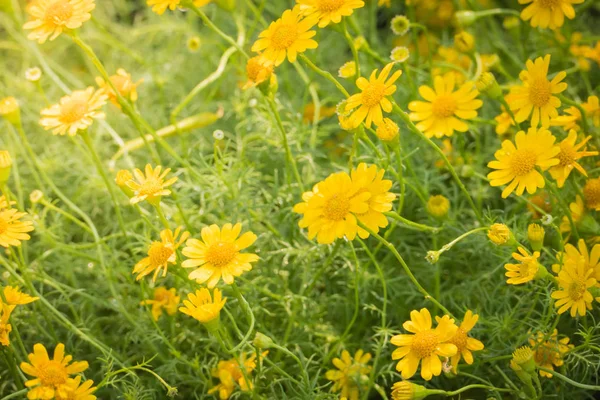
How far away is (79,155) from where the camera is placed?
5.37ft

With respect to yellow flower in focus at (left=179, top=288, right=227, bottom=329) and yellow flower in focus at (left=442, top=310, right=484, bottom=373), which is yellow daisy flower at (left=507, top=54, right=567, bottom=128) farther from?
yellow flower in focus at (left=179, top=288, right=227, bottom=329)

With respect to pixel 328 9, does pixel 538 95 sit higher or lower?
lower

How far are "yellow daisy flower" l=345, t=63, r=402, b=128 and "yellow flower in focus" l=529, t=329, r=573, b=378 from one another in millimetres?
425

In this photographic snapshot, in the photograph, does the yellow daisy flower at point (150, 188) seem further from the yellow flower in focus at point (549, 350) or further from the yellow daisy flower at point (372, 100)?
the yellow flower in focus at point (549, 350)

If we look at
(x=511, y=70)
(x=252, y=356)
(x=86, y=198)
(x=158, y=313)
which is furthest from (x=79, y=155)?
(x=511, y=70)

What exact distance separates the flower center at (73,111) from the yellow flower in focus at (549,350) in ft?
2.80

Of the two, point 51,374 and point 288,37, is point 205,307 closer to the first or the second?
point 51,374

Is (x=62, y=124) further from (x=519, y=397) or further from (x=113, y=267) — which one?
(x=519, y=397)

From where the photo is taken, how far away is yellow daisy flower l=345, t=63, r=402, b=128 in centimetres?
98

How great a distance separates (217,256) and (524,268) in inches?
17.8

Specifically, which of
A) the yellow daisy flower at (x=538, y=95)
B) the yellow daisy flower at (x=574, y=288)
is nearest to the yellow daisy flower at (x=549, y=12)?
the yellow daisy flower at (x=538, y=95)

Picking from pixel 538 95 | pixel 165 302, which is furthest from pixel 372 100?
pixel 165 302

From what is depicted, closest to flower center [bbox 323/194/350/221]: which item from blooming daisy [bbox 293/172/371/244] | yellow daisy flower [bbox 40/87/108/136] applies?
blooming daisy [bbox 293/172/371/244]

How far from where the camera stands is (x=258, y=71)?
1.08 meters
